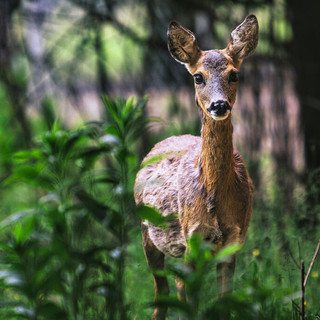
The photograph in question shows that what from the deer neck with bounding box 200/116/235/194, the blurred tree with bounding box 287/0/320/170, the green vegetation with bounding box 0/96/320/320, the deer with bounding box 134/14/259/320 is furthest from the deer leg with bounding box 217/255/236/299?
the blurred tree with bounding box 287/0/320/170

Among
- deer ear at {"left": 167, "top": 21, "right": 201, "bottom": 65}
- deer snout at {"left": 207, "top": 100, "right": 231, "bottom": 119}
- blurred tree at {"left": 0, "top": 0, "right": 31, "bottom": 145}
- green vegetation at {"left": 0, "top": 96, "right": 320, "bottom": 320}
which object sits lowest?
green vegetation at {"left": 0, "top": 96, "right": 320, "bottom": 320}

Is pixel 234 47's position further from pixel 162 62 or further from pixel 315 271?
pixel 162 62

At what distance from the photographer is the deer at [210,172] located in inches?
118

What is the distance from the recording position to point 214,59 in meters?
3.03

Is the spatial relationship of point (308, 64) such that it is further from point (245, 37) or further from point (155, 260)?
point (245, 37)

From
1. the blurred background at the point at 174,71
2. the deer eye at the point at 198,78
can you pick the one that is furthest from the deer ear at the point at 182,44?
the blurred background at the point at 174,71

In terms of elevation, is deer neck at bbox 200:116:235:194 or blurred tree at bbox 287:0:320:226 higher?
blurred tree at bbox 287:0:320:226

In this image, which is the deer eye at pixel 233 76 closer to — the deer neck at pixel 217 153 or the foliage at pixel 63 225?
the deer neck at pixel 217 153

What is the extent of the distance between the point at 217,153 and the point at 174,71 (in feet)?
11.4

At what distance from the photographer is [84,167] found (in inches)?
94.0

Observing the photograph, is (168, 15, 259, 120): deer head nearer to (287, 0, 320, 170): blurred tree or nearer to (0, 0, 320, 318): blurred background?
(0, 0, 320, 318): blurred background

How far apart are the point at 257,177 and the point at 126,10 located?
233cm

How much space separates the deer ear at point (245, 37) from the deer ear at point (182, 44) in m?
0.19

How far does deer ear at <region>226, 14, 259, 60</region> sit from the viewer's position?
9.94 feet
